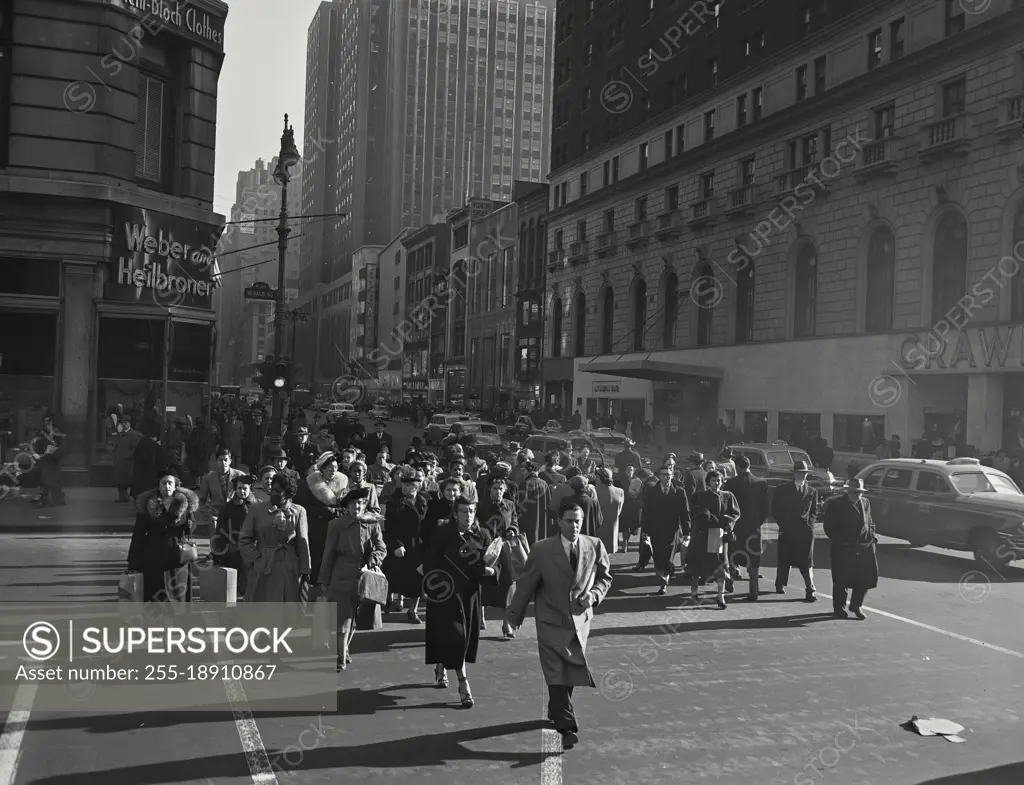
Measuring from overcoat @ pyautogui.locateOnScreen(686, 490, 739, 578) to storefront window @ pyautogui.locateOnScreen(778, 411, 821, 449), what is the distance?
24380 mm

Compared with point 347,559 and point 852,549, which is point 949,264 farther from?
point 347,559

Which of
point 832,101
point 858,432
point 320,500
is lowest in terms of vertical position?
point 320,500

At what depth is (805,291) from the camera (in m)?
44.2

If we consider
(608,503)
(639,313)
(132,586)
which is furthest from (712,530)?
(639,313)

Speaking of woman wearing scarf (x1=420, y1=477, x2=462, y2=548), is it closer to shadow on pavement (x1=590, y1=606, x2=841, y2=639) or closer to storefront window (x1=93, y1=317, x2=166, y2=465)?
shadow on pavement (x1=590, y1=606, x2=841, y2=639)

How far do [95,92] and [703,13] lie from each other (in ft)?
122

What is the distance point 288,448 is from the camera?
74.3 ft

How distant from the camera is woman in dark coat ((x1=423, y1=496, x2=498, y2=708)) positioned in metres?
8.41

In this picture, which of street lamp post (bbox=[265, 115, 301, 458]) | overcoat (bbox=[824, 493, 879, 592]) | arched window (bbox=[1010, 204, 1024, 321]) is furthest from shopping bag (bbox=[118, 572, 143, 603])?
arched window (bbox=[1010, 204, 1024, 321])

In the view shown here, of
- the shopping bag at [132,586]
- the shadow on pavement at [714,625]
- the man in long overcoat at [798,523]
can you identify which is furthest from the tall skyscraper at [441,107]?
the shopping bag at [132,586]

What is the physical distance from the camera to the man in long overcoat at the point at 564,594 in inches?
290

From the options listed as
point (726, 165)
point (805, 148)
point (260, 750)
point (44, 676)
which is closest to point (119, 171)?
point (44, 676)

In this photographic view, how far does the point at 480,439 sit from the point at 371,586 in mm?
25244

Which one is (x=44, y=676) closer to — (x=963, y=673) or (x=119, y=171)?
(x=963, y=673)
